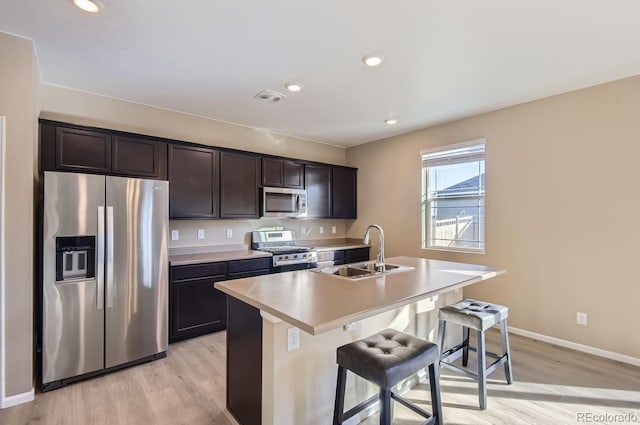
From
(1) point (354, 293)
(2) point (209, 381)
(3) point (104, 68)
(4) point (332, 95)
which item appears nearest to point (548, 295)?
(1) point (354, 293)

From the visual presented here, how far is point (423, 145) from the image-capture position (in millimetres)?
4434

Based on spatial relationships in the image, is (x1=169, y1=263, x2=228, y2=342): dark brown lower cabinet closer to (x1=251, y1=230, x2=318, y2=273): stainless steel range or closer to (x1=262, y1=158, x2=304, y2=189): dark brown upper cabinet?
(x1=251, y1=230, x2=318, y2=273): stainless steel range

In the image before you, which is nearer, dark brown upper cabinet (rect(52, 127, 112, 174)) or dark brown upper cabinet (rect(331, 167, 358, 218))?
dark brown upper cabinet (rect(52, 127, 112, 174))

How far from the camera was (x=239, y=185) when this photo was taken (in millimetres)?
3979

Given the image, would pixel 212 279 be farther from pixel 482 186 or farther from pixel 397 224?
pixel 482 186

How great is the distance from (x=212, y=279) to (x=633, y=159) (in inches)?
167

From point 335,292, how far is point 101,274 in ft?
6.79

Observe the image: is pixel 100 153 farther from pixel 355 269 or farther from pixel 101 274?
pixel 355 269

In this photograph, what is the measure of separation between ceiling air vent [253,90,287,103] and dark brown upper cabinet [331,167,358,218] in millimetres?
1986

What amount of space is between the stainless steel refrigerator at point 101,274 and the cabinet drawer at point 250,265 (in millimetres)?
793

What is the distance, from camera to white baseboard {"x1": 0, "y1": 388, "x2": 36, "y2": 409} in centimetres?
217

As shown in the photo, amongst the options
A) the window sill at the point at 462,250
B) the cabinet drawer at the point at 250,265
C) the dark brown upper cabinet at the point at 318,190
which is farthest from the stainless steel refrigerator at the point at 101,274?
the window sill at the point at 462,250

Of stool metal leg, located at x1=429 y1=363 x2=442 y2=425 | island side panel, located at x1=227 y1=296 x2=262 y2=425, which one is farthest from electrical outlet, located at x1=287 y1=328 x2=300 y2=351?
stool metal leg, located at x1=429 y1=363 x2=442 y2=425

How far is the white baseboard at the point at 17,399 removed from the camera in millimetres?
2166
